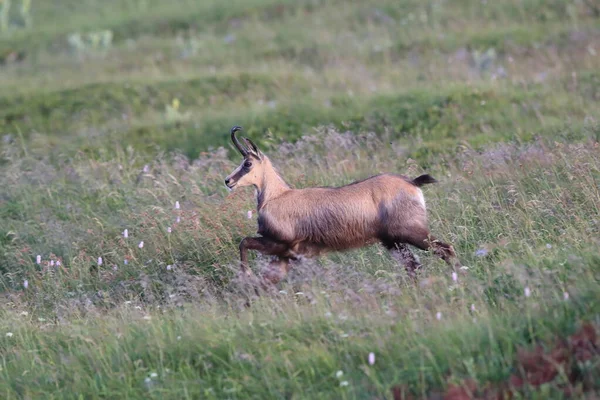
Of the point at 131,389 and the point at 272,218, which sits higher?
the point at 272,218

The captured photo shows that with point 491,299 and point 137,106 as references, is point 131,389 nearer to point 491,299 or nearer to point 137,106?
point 491,299

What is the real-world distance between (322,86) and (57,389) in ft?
30.6

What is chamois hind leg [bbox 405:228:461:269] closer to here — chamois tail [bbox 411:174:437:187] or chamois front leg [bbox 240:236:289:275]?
chamois tail [bbox 411:174:437:187]

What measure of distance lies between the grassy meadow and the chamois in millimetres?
211

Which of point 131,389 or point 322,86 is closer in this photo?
point 131,389

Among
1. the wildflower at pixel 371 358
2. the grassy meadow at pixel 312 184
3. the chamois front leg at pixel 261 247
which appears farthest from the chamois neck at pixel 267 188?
the wildflower at pixel 371 358

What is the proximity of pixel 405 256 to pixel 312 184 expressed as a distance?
2319 millimetres

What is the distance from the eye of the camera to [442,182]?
9.28 m

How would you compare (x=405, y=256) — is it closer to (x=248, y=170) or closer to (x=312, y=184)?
(x=248, y=170)

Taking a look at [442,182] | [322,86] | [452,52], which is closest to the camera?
[442,182]

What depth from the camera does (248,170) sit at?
24.2 feet

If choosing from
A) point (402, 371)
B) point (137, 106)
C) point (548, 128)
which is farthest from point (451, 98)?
point (402, 371)

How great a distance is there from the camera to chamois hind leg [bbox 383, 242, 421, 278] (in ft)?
23.8

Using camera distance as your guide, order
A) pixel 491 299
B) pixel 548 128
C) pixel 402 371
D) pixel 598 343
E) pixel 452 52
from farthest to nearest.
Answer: pixel 452 52 < pixel 548 128 < pixel 491 299 < pixel 402 371 < pixel 598 343
